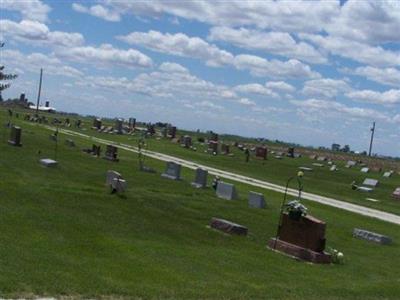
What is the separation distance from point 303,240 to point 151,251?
436 centimetres

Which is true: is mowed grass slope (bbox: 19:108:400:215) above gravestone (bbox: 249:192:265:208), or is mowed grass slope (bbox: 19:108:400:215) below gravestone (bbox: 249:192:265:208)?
below

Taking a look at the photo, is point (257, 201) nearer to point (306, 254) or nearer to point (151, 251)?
point (306, 254)

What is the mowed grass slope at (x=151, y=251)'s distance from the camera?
1070cm

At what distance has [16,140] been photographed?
132 feet

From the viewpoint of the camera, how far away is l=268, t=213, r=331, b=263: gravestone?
15969 mm

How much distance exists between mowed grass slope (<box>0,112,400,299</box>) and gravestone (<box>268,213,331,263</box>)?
1.39 feet

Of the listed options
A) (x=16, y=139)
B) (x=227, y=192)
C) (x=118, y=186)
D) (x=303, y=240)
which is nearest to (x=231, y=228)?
(x=303, y=240)

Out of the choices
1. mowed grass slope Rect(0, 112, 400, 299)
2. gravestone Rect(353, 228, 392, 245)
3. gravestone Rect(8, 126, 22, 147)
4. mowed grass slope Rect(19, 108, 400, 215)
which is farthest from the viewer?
mowed grass slope Rect(19, 108, 400, 215)

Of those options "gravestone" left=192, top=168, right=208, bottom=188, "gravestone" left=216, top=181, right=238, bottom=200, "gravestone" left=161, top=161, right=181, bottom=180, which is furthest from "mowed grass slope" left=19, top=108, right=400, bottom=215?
"gravestone" left=216, top=181, right=238, bottom=200

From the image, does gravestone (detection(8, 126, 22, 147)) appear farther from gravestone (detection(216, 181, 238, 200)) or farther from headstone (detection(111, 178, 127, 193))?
headstone (detection(111, 178, 127, 193))

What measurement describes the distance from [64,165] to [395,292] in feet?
73.1

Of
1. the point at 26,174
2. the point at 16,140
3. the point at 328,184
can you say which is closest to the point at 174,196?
the point at 26,174

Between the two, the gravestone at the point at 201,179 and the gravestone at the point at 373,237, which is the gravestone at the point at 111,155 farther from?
the gravestone at the point at 373,237

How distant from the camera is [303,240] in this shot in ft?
53.7
